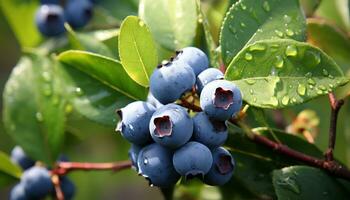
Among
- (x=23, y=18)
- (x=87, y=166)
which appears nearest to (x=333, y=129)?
(x=87, y=166)

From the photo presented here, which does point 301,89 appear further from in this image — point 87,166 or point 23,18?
point 23,18

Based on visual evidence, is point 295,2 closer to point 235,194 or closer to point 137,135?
point 137,135

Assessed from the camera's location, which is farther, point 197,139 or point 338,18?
point 338,18

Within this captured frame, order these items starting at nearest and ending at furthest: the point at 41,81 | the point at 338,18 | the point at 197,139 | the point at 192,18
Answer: the point at 197,139, the point at 192,18, the point at 41,81, the point at 338,18

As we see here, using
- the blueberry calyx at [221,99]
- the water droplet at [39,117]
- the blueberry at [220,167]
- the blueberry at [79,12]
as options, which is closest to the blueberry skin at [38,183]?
the water droplet at [39,117]

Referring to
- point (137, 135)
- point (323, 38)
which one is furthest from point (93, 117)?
point (323, 38)

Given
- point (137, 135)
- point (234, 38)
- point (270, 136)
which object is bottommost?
point (270, 136)

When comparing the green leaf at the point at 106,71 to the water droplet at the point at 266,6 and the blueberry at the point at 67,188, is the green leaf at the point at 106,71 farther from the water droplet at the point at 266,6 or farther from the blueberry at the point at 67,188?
the blueberry at the point at 67,188
